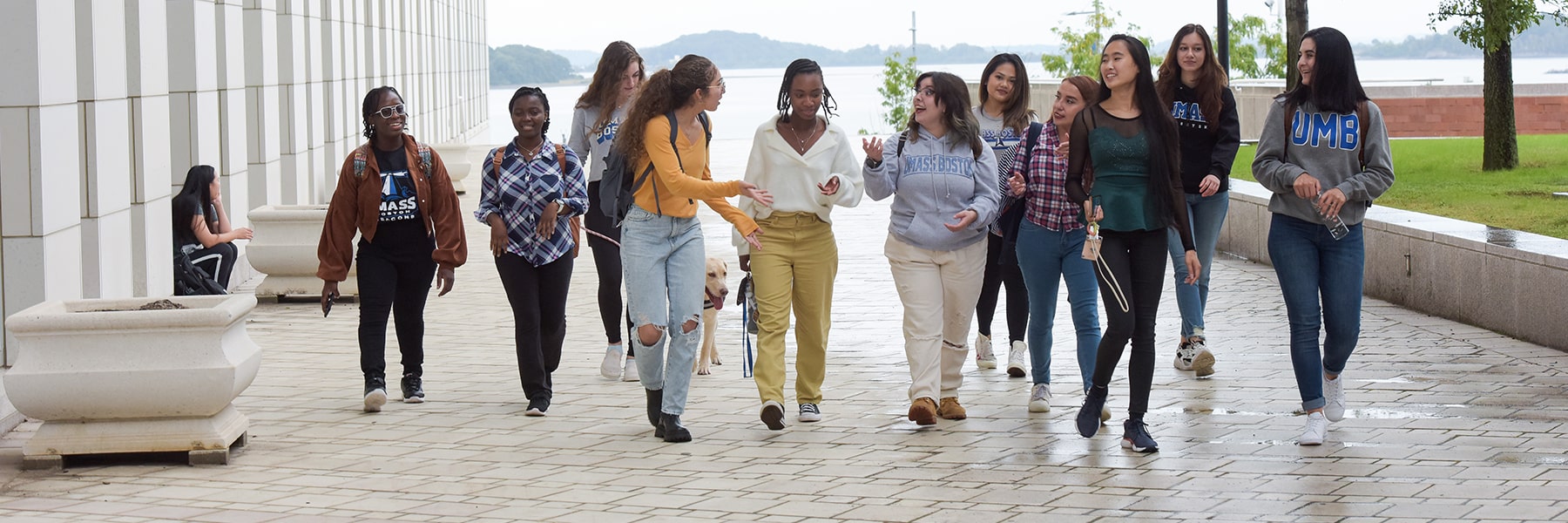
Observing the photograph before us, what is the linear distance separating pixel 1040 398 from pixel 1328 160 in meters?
1.74

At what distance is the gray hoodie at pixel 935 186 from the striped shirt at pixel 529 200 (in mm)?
1614

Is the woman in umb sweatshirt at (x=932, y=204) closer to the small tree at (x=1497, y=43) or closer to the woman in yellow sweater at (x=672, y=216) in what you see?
the woman in yellow sweater at (x=672, y=216)

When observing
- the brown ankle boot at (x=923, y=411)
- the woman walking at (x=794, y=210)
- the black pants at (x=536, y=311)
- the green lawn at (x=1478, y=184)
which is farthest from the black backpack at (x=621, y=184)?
the green lawn at (x=1478, y=184)

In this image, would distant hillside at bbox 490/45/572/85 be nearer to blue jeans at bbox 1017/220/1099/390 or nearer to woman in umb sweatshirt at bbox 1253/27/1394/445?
blue jeans at bbox 1017/220/1099/390

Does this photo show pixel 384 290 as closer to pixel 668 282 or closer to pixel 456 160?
pixel 668 282

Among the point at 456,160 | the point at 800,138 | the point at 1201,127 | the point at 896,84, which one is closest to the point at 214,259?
the point at 800,138

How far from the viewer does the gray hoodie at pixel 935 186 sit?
778 centimetres

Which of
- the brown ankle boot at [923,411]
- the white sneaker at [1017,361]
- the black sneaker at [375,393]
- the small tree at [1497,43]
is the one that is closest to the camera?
the brown ankle boot at [923,411]

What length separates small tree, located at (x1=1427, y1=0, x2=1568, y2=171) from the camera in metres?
17.4

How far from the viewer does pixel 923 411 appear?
7.76m

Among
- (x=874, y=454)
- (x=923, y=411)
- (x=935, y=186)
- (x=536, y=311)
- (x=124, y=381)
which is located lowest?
(x=874, y=454)

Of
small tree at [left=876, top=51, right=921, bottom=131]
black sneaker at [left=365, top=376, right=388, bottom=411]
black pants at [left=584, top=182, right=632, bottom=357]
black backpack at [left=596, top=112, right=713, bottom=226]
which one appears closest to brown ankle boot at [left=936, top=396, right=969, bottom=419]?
black backpack at [left=596, top=112, right=713, bottom=226]

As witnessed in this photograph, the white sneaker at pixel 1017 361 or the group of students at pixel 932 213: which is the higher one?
the group of students at pixel 932 213

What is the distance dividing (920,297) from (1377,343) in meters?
3.71
